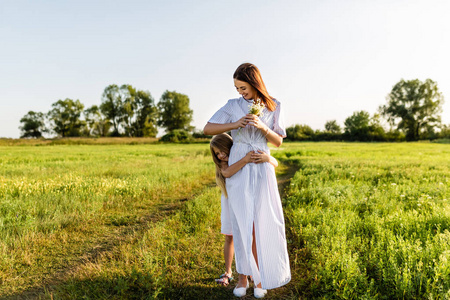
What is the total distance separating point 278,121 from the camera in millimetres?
3412

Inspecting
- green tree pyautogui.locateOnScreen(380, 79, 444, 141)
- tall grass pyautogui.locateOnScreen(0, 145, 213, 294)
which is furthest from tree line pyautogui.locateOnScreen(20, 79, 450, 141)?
tall grass pyautogui.locateOnScreen(0, 145, 213, 294)

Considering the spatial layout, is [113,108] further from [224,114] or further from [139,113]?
[224,114]

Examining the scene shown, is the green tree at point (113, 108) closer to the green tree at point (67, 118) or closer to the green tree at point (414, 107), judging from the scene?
the green tree at point (67, 118)

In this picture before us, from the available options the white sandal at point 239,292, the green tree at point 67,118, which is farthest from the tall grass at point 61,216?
the green tree at point 67,118

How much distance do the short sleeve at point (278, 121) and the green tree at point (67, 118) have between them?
91777 millimetres

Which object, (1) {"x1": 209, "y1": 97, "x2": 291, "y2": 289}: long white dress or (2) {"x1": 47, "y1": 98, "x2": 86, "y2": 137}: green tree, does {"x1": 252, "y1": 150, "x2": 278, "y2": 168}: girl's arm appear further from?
(2) {"x1": 47, "y1": 98, "x2": 86, "y2": 137}: green tree

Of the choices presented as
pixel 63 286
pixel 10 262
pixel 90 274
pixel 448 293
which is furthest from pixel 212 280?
pixel 10 262

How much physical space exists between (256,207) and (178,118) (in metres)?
86.5

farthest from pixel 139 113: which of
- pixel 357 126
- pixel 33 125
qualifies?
pixel 357 126

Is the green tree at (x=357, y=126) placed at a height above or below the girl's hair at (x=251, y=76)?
above

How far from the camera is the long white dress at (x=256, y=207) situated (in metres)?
3.25

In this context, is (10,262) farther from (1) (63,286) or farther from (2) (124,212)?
(2) (124,212)

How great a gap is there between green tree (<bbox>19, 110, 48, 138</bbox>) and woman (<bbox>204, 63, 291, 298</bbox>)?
107319 mm

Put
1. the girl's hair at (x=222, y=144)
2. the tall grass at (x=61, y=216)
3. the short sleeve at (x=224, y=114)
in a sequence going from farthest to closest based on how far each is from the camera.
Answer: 1. the tall grass at (x=61, y=216)
2. the girl's hair at (x=222, y=144)
3. the short sleeve at (x=224, y=114)
